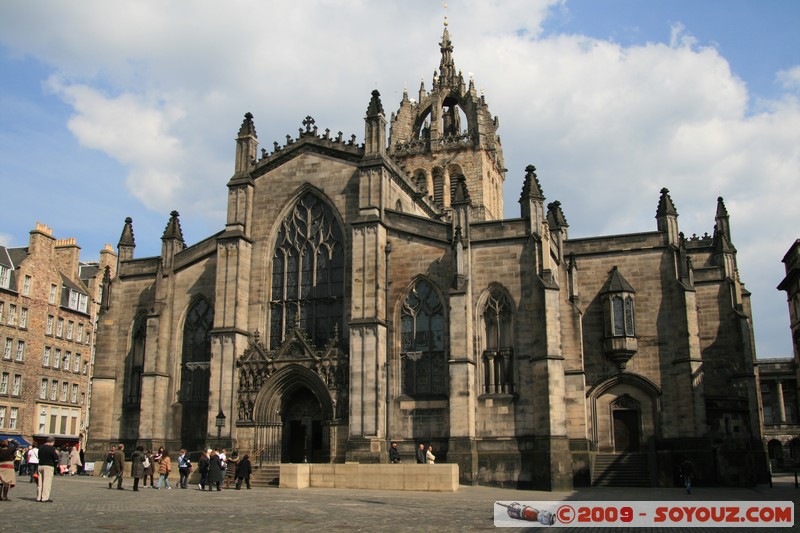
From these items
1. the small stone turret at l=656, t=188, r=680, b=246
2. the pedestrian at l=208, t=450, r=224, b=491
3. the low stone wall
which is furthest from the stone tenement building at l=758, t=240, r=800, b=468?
the pedestrian at l=208, t=450, r=224, b=491

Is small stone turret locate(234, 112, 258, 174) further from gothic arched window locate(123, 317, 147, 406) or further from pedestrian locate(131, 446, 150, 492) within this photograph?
pedestrian locate(131, 446, 150, 492)

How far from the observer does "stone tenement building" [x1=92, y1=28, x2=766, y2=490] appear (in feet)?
107

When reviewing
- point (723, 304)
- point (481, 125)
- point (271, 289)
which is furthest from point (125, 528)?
point (481, 125)

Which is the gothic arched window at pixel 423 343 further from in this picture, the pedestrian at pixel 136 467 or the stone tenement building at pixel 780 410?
the stone tenement building at pixel 780 410

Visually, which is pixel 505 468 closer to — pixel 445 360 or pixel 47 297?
pixel 445 360

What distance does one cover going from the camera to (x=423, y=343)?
3409 centimetres

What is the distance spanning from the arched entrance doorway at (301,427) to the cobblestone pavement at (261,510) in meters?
7.25

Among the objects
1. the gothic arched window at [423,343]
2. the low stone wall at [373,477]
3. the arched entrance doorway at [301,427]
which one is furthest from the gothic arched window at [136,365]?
the gothic arched window at [423,343]

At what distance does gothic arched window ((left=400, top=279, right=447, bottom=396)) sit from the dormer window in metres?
8.52

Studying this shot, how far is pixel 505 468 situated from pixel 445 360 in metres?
5.09

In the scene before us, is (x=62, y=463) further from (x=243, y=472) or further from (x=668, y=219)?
(x=668, y=219)

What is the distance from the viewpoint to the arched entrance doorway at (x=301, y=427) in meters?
35.4

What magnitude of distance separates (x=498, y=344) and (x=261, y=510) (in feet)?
52.3

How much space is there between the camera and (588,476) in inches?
1334
